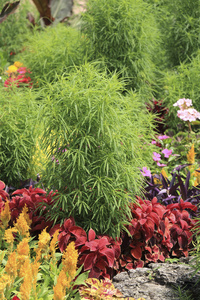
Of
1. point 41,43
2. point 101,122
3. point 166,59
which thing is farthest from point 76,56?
point 101,122

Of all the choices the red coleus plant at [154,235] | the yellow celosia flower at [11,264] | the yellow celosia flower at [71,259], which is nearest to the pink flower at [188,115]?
the red coleus plant at [154,235]

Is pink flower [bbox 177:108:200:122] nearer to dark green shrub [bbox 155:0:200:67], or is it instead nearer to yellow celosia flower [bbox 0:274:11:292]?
dark green shrub [bbox 155:0:200:67]

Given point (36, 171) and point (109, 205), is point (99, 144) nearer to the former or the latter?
point (109, 205)

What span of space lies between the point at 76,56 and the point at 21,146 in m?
1.73

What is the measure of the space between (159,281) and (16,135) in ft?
5.21

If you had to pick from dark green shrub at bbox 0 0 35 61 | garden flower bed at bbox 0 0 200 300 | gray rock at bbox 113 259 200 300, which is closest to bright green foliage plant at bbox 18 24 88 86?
garden flower bed at bbox 0 0 200 300

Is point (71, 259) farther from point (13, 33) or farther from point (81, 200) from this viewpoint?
point (13, 33)

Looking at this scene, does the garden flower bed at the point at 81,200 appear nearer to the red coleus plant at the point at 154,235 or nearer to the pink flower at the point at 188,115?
the red coleus plant at the point at 154,235

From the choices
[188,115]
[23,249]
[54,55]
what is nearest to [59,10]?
[54,55]

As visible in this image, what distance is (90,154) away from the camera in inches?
93.0

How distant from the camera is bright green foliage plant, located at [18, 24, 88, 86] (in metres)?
4.36

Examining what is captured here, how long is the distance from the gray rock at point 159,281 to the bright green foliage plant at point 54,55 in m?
2.60

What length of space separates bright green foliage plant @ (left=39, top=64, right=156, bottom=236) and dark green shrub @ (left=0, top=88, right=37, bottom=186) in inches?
28.0

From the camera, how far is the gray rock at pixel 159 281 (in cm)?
213
